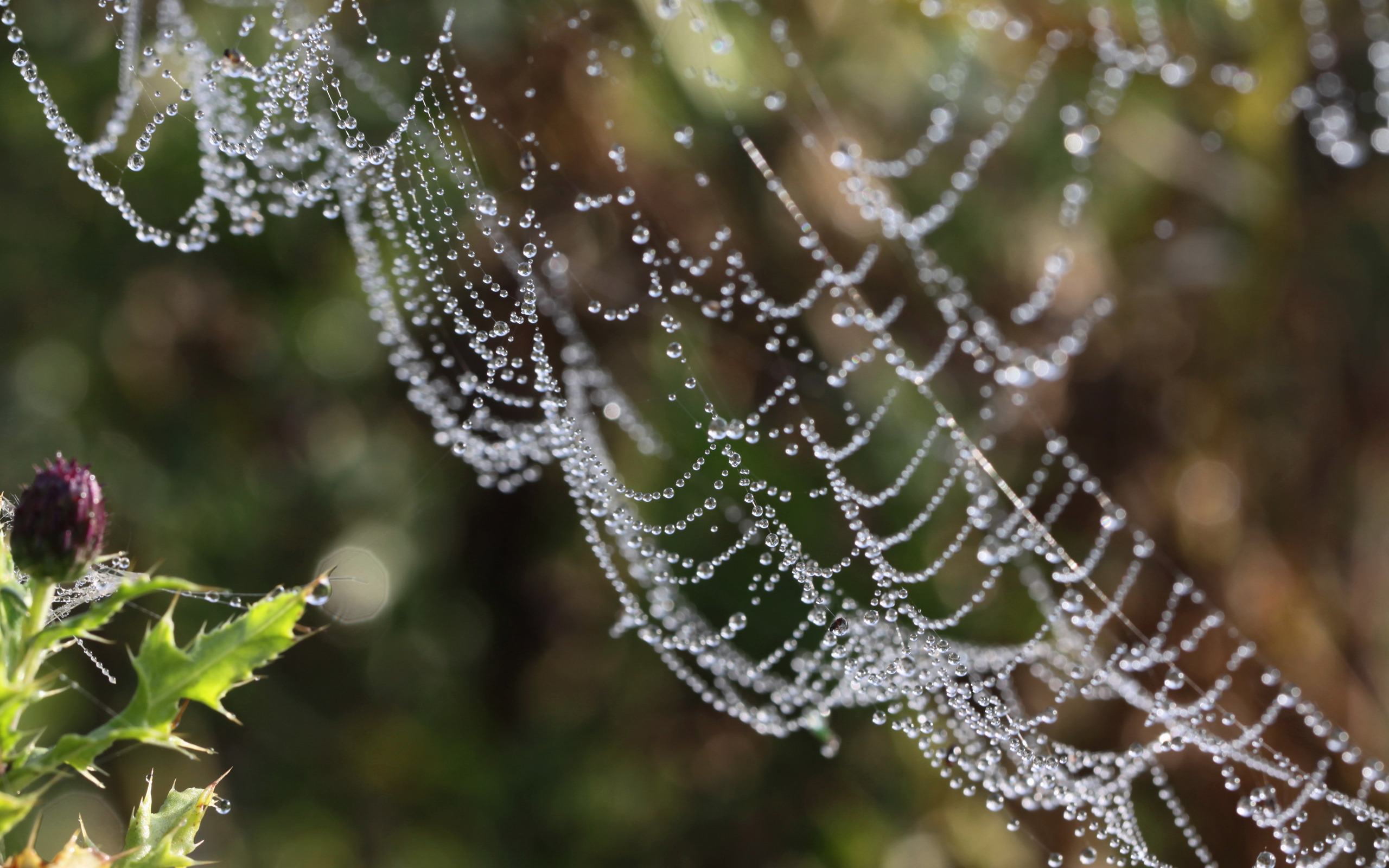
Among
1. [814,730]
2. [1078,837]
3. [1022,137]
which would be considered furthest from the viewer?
[1022,137]

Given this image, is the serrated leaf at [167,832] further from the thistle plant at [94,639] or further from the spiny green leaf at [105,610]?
the spiny green leaf at [105,610]

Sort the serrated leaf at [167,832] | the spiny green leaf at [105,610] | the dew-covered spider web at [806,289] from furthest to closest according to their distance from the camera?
the dew-covered spider web at [806,289], the serrated leaf at [167,832], the spiny green leaf at [105,610]

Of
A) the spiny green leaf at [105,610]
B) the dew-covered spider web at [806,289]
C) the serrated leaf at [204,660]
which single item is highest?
the spiny green leaf at [105,610]

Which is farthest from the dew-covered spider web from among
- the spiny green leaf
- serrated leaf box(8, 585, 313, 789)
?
the spiny green leaf

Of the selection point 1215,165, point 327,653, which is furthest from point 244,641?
point 1215,165

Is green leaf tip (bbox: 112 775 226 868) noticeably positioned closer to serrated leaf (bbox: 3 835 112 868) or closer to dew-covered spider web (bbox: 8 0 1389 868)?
serrated leaf (bbox: 3 835 112 868)

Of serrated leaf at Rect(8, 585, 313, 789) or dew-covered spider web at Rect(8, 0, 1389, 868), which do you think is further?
dew-covered spider web at Rect(8, 0, 1389, 868)

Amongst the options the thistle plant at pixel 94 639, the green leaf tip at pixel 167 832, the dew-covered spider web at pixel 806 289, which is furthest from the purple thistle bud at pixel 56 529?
the dew-covered spider web at pixel 806 289

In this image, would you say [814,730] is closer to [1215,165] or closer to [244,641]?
[244,641]
